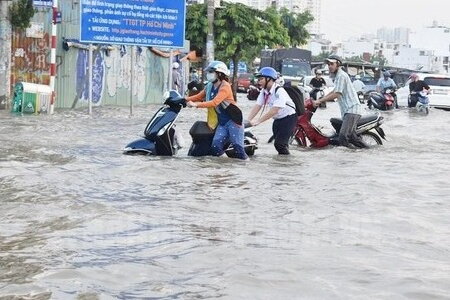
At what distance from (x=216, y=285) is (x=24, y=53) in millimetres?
16918

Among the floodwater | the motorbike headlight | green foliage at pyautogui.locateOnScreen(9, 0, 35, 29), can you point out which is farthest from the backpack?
green foliage at pyautogui.locateOnScreen(9, 0, 35, 29)

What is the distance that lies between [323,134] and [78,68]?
37.3 feet

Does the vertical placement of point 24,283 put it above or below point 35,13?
below

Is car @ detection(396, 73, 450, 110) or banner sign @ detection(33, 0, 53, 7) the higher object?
banner sign @ detection(33, 0, 53, 7)

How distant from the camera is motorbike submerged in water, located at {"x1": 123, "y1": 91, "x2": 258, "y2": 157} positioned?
33.5 feet

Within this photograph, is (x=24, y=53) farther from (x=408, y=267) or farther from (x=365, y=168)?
(x=408, y=267)

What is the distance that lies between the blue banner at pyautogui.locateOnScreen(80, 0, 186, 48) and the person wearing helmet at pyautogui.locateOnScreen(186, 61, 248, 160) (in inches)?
397

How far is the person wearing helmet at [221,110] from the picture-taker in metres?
9.81

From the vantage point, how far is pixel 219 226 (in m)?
6.24

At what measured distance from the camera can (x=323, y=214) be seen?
23.0ft

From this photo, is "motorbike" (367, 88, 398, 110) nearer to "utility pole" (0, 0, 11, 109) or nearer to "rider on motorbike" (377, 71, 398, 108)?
"rider on motorbike" (377, 71, 398, 108)

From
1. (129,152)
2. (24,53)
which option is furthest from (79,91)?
(129,152)

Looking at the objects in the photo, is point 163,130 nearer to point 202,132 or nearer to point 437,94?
point 202,132

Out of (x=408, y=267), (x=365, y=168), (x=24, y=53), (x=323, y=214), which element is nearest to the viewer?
(x=408, y=267)
